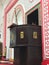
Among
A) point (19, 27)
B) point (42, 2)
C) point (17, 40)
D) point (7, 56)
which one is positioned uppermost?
point (42, 2)

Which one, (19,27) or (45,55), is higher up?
(19,27)

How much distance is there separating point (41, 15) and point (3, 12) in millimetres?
3907

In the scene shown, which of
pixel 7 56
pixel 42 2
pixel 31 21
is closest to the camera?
pixel 42 2

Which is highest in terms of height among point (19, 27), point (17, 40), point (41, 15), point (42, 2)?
point (42, 2)

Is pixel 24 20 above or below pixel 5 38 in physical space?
above

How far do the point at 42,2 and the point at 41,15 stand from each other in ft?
0.97

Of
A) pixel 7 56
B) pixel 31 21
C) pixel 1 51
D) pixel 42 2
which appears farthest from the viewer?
pixel 1 51

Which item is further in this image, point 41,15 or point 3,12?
point 3,12

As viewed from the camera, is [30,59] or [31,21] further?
[31,21]

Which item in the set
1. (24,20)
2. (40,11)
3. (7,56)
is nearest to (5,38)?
(7,56)

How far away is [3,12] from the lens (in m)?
8.40

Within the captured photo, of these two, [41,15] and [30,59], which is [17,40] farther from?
[41,15]

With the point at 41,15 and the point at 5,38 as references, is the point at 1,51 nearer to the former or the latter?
the point at 5,38

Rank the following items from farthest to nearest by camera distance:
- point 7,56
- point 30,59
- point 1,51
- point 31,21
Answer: point 1,51 < point 7,56 < point 31,21 < point 30,59
